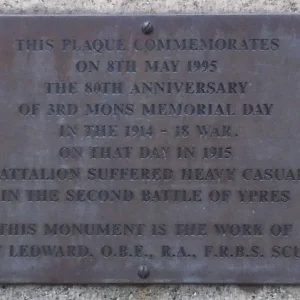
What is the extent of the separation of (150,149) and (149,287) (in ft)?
1.72

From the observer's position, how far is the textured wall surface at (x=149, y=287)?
2670 mm

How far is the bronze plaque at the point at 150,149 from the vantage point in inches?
104

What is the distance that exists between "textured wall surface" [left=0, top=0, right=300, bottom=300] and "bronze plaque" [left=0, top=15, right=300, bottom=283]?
50 mm

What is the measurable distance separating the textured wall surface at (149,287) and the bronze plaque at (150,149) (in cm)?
5

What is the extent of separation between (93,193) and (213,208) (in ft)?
1.49

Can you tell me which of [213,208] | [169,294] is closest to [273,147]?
[213,208]

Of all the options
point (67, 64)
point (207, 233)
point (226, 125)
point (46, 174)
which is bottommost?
point (207, 233)

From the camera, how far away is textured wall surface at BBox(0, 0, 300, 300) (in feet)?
8.76

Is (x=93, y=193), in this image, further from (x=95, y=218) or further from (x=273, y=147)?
(x=273, y=147)

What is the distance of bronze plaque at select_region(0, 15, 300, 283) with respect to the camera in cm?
265

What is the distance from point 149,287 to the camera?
2.69m

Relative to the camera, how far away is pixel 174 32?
269 centimetres

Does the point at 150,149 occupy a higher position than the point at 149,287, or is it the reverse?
the point at 150,149

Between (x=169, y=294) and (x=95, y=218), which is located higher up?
(x=95, y=218)
